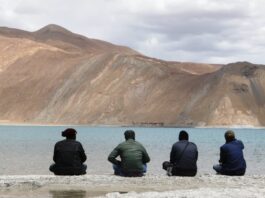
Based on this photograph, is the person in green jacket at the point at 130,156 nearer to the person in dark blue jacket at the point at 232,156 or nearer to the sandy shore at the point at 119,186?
the sandy shore at the point at 119,186

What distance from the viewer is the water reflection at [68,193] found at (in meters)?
13.2

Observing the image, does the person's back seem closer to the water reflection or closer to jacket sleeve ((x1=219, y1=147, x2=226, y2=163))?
the water reflection

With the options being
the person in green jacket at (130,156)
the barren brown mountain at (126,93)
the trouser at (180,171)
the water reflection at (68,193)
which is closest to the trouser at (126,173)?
the person in green jacket at (130,156)

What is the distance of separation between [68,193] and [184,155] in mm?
3603

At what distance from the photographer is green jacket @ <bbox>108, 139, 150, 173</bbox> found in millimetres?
15977

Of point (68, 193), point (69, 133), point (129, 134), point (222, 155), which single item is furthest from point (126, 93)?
point (68, 193)

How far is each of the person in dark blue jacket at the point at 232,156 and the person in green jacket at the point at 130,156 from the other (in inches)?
79.7

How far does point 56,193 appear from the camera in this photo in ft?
44.9

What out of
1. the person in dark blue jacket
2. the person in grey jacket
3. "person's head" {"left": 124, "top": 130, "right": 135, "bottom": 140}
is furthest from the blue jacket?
"person's head" {"left": 124, "top": 130, "right": 135, "bottom": 140}

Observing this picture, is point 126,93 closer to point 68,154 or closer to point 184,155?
point 184,155

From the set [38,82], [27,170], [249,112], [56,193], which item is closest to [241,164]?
[56,193]

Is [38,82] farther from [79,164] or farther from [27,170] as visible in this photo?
[79,164]

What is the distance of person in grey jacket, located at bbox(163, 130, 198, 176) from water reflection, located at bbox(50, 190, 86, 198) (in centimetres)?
309

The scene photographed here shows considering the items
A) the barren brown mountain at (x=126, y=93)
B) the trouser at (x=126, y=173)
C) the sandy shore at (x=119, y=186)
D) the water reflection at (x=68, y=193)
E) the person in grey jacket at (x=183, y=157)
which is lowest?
the water reflection at (x=68, y=193)
